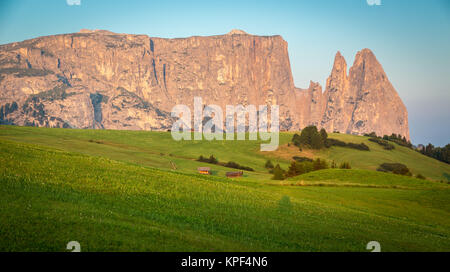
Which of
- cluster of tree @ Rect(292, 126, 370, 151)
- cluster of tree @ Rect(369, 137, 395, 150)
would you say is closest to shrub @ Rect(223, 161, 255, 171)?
cluster of tree @ Rect(292, 126, 370, 151)

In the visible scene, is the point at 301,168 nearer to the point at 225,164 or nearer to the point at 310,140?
the point at 225,164

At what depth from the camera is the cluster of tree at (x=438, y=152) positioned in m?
161

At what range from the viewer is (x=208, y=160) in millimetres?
116438

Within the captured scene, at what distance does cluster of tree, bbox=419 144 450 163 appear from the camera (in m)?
161

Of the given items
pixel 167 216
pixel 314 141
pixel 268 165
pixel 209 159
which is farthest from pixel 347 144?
pixel 167 216

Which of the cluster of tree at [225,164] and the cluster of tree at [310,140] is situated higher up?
the cluster of tree at [310,140]

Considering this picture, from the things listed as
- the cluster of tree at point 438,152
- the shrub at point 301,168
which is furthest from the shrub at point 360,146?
the shrub at point 301,168

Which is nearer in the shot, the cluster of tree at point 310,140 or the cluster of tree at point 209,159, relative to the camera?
the cluster of tree at point 209,159

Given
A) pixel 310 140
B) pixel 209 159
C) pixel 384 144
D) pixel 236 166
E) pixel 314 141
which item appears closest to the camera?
pixel 236 166

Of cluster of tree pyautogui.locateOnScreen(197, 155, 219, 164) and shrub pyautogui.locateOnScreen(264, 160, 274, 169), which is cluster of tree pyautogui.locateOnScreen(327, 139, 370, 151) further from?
cluster of tree pyautogui.locateOnScreen(197, 155, 219, 164)

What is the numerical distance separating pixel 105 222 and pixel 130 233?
1.55 meters

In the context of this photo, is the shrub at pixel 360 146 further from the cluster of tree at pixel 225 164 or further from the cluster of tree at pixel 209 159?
the cluster of tree at pixel 209 159

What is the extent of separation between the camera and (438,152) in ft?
547
